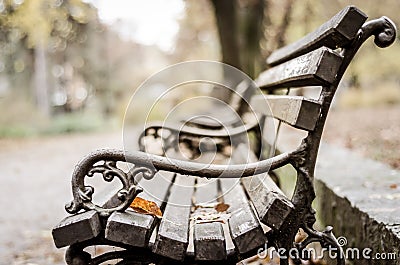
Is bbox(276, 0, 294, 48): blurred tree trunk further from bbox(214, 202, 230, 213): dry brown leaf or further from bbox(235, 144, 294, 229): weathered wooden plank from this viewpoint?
bbox(235, 144, 294, 229): weathered wooden plank

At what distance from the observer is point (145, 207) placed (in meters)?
2.14

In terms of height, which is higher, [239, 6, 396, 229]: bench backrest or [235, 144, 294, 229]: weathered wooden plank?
[239, 6, 396, 229]: bench backrest

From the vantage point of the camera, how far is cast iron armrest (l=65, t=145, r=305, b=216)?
6.39 feet

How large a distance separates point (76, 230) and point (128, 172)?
11.7 inches

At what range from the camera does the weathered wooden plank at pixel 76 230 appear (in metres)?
1.86

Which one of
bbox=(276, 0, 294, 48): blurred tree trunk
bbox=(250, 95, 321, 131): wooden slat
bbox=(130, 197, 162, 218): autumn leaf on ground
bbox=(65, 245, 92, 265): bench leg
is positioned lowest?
bbox=(65, 245, 92, 265): bench leg

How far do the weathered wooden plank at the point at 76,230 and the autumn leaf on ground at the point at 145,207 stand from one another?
8.6 inches

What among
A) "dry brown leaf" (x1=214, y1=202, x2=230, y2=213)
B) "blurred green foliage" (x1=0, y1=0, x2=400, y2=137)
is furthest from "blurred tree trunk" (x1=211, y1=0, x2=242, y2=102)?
"dry brown leaf" (x1=214, y1=202, x2=230, y2=213)

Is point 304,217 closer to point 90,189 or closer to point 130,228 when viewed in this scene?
point 130,228

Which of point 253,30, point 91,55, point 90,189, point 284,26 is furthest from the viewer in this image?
point 91,55

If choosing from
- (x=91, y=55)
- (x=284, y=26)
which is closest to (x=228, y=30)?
(x=284, y=26)

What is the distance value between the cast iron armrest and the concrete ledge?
485 millimetres

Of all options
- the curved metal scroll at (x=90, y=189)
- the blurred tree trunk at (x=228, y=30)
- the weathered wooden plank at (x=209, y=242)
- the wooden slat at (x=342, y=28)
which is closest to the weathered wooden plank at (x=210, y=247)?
the weathered wooden plank at (x=209, y=242)

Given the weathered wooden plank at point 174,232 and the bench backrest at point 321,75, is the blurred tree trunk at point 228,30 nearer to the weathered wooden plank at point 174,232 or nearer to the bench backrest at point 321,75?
the weathered wooden plank at point 174,232
